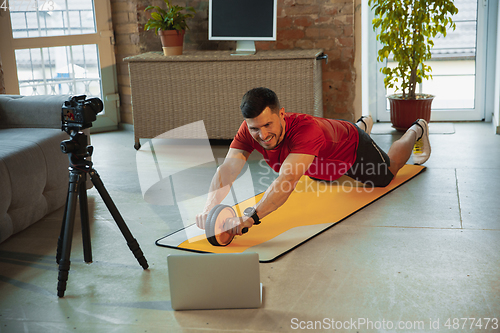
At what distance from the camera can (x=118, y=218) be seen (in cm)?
190

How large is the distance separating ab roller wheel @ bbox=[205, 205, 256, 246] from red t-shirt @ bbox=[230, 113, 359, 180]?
421 mm

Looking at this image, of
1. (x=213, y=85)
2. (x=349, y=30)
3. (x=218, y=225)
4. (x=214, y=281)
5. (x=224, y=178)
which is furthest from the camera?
(x=349, y=30)

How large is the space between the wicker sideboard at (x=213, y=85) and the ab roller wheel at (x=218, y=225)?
5.96 feet

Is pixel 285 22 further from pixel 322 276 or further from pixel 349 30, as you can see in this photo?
pixel 322 276

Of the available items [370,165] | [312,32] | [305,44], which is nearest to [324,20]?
[312,32]

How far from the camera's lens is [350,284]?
179 cm

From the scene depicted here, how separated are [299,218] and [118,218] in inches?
38.0

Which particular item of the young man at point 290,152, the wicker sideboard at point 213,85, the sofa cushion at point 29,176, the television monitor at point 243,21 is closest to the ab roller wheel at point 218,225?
the young man at point 290,152

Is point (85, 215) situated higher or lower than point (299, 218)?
higher

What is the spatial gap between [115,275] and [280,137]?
931 millimetres

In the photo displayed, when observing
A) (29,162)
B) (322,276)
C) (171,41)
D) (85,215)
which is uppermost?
(171,41)

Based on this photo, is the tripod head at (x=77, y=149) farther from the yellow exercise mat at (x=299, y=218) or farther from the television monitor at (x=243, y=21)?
the television monitor at (x=243, y=21)

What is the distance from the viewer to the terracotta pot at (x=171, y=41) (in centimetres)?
387

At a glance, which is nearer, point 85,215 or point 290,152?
point 85,215
